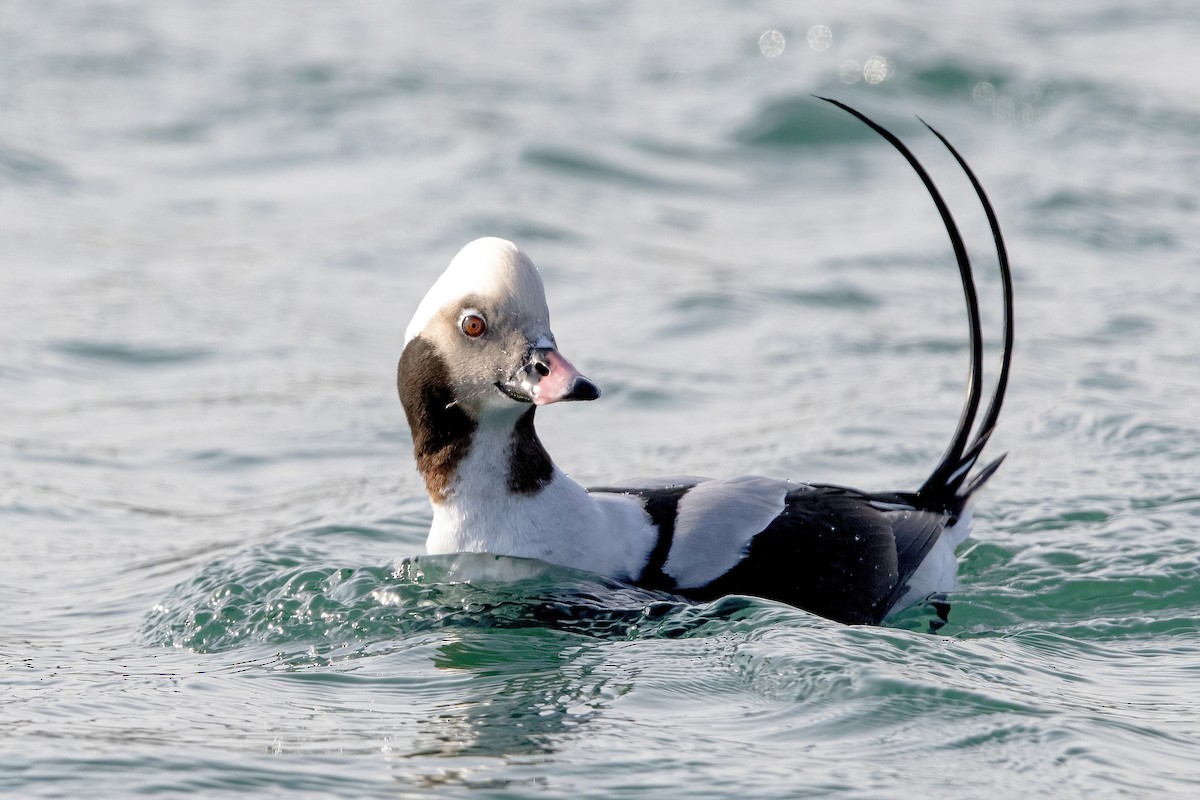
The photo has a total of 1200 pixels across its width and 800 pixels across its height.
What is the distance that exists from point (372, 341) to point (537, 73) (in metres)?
5.79

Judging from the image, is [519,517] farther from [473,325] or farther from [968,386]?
[968,386]

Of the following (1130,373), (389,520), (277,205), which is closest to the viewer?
(389,520)

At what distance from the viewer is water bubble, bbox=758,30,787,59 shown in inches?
599

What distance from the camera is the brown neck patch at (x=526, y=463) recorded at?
5.02m

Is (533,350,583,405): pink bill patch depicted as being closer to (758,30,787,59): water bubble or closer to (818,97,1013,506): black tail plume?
(818,97,1013,506): black tail plume

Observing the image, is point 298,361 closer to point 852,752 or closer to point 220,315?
point 220,315

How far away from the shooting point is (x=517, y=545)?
502 centimetres

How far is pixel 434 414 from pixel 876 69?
10.4m

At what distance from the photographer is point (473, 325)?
4895 mm

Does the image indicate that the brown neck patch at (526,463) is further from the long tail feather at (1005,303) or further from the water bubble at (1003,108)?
the water bubble at (1003,108)

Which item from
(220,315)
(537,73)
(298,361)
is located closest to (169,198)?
(220,315)

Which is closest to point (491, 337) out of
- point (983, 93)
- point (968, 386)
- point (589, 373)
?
point (968, 386)

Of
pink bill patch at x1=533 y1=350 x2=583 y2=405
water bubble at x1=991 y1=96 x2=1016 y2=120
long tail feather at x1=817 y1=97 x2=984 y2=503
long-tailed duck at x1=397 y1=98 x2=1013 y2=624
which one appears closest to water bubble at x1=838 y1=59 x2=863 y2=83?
water bubble at x1=991 y1=96 x2=1016 y2=120

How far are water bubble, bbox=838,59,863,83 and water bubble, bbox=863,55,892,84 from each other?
2.0 inches
